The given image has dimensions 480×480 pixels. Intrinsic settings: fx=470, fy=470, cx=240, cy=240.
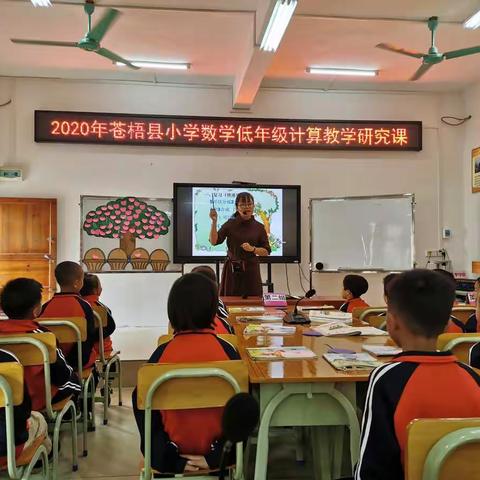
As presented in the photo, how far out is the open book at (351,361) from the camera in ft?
5.46

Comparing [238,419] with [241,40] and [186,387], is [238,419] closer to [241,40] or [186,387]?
[186,387]

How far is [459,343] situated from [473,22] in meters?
3.45

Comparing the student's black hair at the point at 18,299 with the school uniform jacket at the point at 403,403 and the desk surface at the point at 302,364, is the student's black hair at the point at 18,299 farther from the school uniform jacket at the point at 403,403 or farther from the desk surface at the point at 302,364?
the school uniform jacket at the point at 403,403

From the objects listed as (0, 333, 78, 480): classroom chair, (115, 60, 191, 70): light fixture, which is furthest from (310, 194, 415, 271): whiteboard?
(0, 333, 78, 480): classroom chair

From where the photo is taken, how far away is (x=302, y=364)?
5.69 feet

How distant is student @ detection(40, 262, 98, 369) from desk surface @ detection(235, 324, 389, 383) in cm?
103

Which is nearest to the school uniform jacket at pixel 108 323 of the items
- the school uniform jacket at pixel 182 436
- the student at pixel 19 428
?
A: the student at pixel 19 428

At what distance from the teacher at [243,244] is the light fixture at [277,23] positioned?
134 centimetres

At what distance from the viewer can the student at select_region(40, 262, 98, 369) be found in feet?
9.14

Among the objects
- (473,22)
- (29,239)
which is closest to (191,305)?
(473,22)

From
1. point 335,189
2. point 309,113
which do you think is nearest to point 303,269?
point 335,189

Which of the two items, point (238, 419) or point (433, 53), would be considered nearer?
point (238, 419)

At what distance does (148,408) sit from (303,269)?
4825 mm

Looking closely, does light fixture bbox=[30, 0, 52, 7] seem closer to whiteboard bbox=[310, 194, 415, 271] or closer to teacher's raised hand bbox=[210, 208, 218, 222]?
teacher's raised hand bbox=[210, 208, 218, 222]
